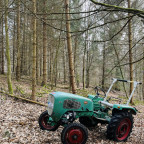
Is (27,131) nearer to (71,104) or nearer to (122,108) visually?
(71,104)

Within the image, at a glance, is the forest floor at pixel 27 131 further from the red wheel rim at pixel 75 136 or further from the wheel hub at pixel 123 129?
the red wheel rim at pixel 75 136

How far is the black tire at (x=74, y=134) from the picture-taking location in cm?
313

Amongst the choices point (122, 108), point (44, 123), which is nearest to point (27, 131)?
point (44, 123)

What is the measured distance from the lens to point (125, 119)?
4.06 meters

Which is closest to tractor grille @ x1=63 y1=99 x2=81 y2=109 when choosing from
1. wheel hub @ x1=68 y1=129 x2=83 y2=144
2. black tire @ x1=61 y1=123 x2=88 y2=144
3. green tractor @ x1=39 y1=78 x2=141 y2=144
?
green tractor @ x1=39 y1=78 x2=141 y2=144

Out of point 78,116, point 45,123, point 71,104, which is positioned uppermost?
point 71,104

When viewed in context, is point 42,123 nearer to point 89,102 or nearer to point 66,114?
point 66,114

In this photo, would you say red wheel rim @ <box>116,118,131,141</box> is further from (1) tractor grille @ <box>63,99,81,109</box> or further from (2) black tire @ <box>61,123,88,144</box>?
(1) tractor grille @ <box>63,99,81,109</box>

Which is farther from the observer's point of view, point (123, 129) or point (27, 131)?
point (123, 129)

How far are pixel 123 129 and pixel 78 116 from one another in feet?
5.21

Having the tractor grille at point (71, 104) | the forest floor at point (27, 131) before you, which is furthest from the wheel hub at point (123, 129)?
the tractor grille at point (71, 104)

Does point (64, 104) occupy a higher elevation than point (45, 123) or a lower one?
higher

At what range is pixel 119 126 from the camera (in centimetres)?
392

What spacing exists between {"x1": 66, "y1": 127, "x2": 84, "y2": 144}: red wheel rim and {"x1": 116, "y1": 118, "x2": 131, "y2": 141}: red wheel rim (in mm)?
1264
